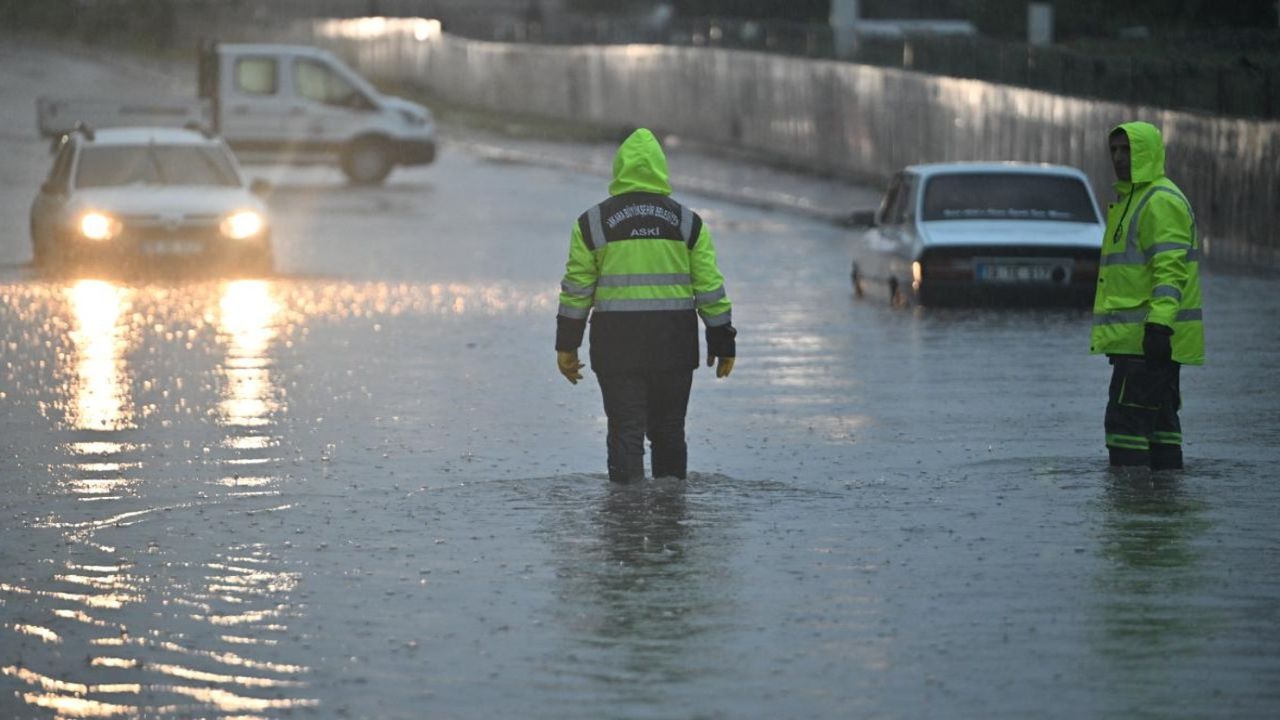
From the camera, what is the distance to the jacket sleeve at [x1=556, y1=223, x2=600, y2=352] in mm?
11000

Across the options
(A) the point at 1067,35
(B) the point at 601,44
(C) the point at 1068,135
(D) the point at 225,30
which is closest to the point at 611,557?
(C) the point at 1068,135

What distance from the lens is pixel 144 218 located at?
78.7 ft

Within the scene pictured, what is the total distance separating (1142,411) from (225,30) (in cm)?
6773

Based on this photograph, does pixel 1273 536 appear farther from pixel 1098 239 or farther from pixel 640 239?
pixel 1098 239

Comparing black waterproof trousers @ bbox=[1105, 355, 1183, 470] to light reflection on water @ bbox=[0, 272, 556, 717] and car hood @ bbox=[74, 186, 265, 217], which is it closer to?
light reflection on water @ bbox=[0, 272, 556, 717]

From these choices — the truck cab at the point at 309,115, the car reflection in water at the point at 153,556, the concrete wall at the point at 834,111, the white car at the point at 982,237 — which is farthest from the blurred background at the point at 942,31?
the car reflection in water at the point at 153,556

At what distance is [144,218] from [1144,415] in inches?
556

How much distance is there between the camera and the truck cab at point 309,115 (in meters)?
39.8

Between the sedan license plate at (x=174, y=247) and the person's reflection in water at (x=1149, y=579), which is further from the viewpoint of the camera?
the sedan license plate at (x=174, y=247)

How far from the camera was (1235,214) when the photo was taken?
1025 inches

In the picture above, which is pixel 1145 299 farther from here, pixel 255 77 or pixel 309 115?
pixel 255 77

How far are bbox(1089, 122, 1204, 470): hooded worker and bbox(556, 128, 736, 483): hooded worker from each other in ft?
5.66

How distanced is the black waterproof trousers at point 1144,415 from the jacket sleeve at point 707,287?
173 cm

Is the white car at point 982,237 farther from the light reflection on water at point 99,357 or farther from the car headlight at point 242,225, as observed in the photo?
the light reflection on water at point 99,357
